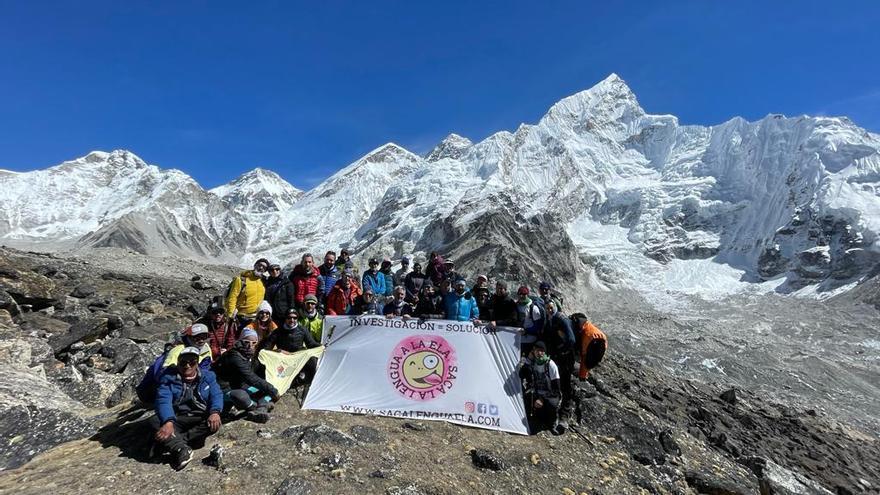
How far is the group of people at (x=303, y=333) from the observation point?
662 centimetres

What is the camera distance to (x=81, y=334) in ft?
34.8

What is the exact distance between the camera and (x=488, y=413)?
866 cm

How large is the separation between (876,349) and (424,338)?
110148 millimetres

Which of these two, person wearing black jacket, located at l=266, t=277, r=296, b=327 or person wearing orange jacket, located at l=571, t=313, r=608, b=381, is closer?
person wearing orange jacket, located at l=571, t=313, r=608, b=381

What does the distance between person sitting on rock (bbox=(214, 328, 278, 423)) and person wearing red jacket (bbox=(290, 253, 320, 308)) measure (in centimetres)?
282

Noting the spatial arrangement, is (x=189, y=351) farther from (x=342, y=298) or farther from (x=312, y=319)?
(x=342, y=298)

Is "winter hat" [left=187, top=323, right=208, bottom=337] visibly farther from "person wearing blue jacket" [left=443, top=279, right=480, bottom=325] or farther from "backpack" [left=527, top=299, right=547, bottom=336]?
"backpack" [left=527, top=299, right=547, bottom=336]

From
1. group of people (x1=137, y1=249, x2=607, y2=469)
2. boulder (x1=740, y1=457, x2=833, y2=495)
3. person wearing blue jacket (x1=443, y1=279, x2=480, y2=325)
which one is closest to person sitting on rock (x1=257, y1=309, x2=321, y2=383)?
group of people (x1=137, y1=249, x2=607, y2=469)

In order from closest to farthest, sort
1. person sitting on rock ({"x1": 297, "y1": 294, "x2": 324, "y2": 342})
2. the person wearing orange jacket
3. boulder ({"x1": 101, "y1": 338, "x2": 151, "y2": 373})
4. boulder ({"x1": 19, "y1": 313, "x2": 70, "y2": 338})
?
1. the person wearing orange jacket
2. person sitting on rock ({"x1": 297, "y1": 294, "x2": 324, "y2": 342})
3. boulder ({"x1": 101, "y1": 338, "x2": 151, "y2": 373})
4. boulder ({"x1": 19, "y1": 313, "x2": 70, "y2": 338})

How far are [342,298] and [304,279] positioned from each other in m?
0.95

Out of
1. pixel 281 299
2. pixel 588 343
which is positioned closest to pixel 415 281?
pixel 281 299

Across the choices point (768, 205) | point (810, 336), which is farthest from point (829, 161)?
point (810, 336)

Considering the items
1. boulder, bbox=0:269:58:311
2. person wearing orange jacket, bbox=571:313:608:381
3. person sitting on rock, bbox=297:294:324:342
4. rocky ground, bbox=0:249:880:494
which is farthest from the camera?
boulder, bbox=0:269:58:311

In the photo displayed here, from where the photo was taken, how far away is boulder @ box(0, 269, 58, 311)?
484 inches
